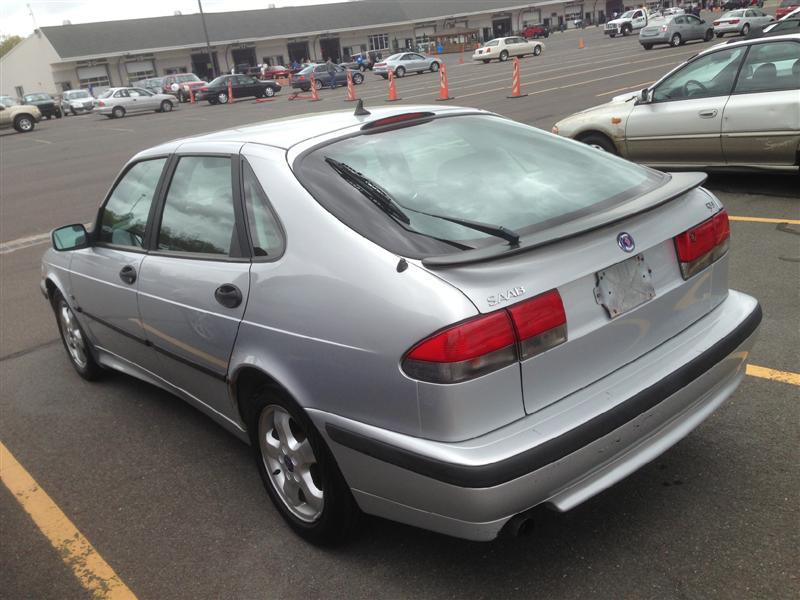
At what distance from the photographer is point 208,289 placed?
125 inches

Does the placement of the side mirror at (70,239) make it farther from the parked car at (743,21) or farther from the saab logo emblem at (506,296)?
the parked car at (743,21)

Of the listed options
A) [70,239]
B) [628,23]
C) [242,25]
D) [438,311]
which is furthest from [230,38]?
[438,311]

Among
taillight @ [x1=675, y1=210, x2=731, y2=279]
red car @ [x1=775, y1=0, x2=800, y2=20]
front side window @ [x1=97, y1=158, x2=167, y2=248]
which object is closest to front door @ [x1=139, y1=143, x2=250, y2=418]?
front side window @ [x1=97, y1=158, x2=167, y2=248]

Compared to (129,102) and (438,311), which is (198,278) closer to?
(438,311)

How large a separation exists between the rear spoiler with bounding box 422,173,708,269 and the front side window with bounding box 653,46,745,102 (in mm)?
5201

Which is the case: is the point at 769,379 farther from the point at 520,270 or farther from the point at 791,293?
the point at 520,270

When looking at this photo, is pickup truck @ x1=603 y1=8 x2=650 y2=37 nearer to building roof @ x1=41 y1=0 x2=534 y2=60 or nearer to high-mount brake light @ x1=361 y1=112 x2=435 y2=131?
building roof @ x1=41 y1=0 x2=534 y2=60

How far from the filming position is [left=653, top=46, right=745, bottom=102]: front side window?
7555 mm

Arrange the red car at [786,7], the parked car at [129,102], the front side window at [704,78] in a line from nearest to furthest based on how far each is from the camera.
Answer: the front side window at [704,78]
the red car at [786,7]
the parked car at [129,102]

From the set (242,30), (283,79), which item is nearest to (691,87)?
(283,79)

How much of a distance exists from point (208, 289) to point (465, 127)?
138 centimetres

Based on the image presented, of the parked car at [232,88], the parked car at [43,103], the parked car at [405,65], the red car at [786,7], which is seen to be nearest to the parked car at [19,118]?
the parked car at [232,88]

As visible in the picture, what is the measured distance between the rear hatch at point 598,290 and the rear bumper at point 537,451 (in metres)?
0.07

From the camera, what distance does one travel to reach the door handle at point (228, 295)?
2975 mm
